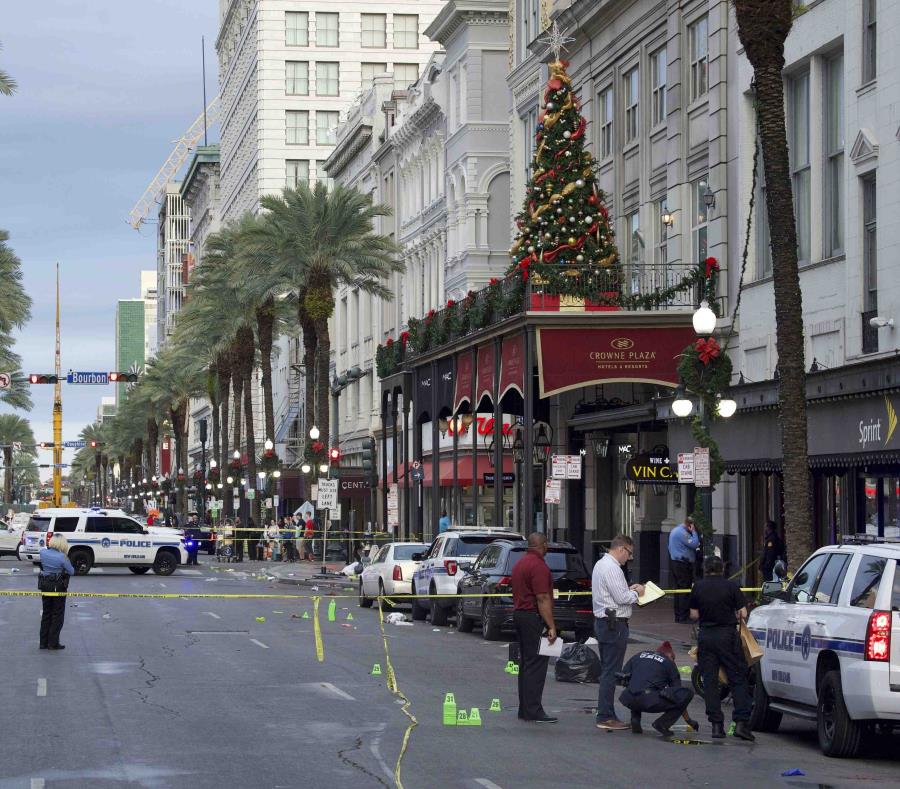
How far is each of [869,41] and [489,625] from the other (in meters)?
11.6

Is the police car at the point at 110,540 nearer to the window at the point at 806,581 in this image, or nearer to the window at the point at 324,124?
the window at the point at 806,581

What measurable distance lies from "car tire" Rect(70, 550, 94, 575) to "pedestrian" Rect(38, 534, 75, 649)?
27.3 m

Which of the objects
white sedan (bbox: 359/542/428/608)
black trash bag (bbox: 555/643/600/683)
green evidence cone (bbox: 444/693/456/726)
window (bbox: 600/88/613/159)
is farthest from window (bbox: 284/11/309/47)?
green evidence cone (bbox: 444/693/456/726)

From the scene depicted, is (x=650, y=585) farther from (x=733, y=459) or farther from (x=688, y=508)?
(x=688, y=508)

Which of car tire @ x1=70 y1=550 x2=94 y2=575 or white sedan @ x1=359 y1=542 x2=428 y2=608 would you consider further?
car tire @ x1=70 y1=550 x2=94 y2=575

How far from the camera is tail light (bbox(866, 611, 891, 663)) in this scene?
13891 mm

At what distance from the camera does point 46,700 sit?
1842 cm

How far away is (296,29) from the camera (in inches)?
4274

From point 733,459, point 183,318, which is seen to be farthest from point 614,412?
point 183,318

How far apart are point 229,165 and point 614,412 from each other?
9380cm

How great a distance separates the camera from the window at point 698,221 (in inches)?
1430

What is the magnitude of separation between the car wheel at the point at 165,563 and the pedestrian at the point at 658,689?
129 feet

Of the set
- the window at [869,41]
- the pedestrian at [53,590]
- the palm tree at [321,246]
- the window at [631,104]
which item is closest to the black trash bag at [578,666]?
the pedestrian at [53,590]

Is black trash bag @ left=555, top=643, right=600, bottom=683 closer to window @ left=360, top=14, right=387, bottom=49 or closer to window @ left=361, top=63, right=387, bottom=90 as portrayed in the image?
window @ left=361, top=63, right=387, bottom=90
